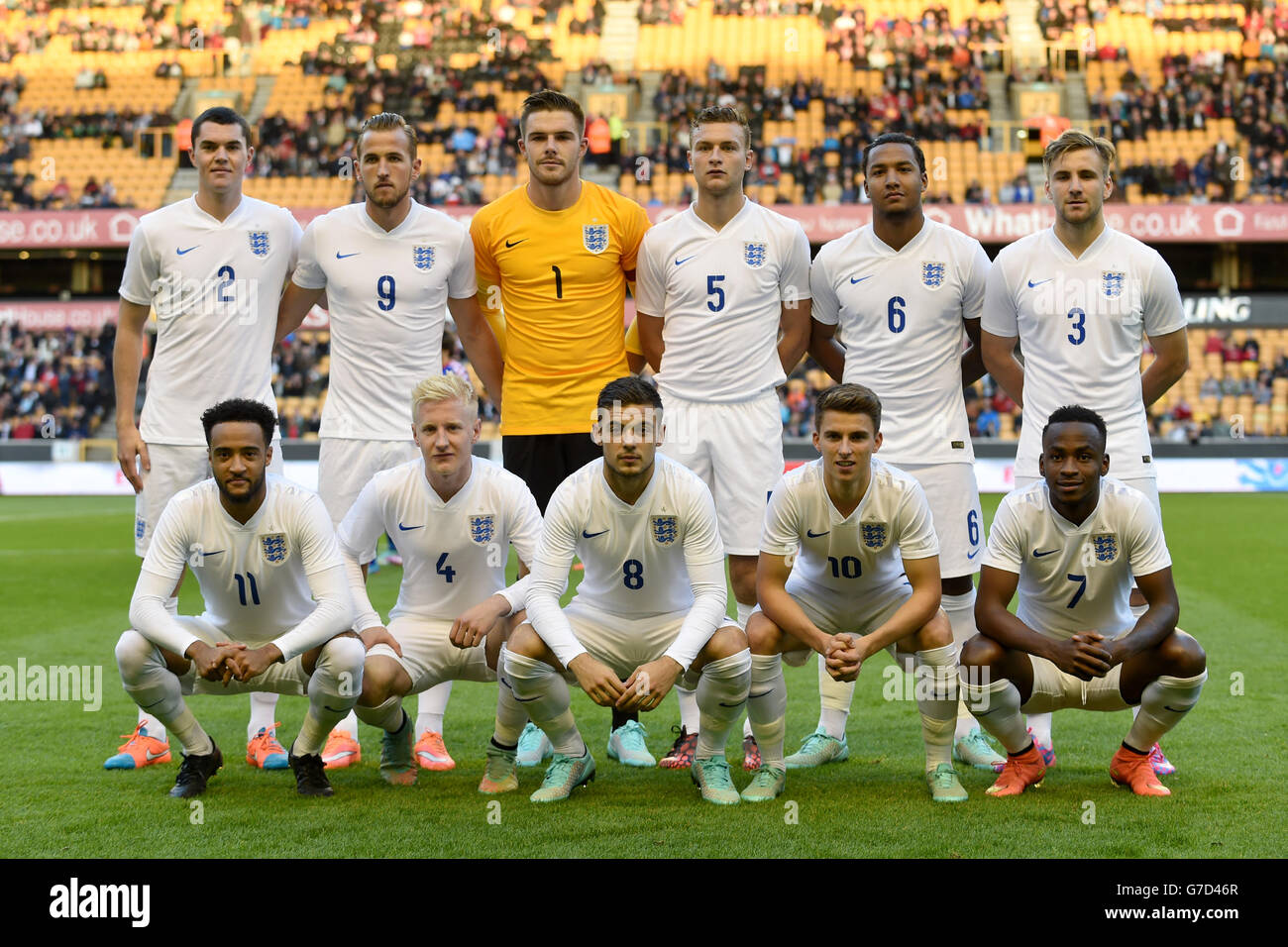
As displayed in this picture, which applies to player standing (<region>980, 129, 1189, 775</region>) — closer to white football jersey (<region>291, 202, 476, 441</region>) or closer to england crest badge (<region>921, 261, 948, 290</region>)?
england crest badge (<region>921, 261, 948, 290</region>)

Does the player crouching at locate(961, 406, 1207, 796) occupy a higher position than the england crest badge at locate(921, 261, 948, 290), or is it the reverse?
the england crest badge at locate(921, 261, 948, 290)

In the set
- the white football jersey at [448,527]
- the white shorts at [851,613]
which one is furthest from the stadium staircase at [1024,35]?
the white football jersey at [448,527]

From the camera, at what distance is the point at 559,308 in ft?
17.3

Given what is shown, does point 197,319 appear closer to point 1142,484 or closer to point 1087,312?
point 1087,312

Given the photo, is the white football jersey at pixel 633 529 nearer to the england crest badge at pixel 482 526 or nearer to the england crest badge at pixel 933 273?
the england crest badge at pixel 482 526

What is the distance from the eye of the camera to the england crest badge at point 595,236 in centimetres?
529

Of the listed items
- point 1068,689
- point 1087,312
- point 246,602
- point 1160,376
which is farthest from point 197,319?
point 1160,376

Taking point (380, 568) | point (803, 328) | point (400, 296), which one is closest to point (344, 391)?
point (400, 296)

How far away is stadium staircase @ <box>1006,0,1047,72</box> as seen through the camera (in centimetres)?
3020

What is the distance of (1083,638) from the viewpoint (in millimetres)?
4250

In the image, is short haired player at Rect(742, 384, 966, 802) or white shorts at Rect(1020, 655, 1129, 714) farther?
white shorts at Rect(1020, 655, 1129, 714)

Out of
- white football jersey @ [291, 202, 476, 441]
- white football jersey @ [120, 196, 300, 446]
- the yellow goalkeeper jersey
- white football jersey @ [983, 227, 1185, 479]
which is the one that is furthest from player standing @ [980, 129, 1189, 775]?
white football jersey @ [120, 196, 300, 446]

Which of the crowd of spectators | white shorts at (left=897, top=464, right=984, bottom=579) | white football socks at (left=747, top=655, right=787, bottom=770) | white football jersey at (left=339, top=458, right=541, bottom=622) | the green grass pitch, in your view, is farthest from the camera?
the crowd of spectators

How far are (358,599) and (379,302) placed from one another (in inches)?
48.7
